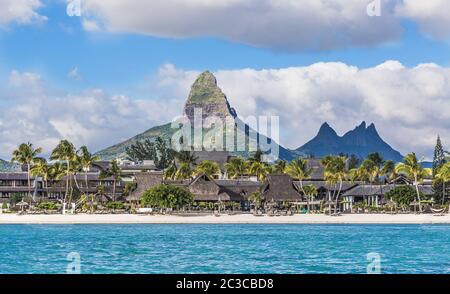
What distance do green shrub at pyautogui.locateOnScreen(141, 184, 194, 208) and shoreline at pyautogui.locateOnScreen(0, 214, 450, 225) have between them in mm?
1804

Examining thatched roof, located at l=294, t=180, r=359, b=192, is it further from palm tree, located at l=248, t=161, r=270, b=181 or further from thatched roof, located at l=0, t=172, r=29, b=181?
thatched roof, located at l=0, t=172, r=29, b=181

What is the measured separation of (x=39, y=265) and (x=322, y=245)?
17.7 meters

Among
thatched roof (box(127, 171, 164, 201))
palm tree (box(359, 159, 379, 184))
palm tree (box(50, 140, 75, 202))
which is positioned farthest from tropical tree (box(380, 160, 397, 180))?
palm tree (box(50, 140, 75, 202))

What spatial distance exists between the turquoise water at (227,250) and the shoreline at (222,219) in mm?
8518

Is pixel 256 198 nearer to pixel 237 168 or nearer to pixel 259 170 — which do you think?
pixel 259 170

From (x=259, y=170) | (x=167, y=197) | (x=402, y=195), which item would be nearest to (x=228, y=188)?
(x=259, y=170)

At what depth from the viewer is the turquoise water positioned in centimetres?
3020

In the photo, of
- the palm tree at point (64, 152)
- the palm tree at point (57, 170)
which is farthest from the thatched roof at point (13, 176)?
the palm tree at point (64, 152)

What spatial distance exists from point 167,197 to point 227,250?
3253cm

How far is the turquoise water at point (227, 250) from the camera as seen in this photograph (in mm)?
30195

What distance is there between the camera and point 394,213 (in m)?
74.0

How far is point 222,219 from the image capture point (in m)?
67.8
